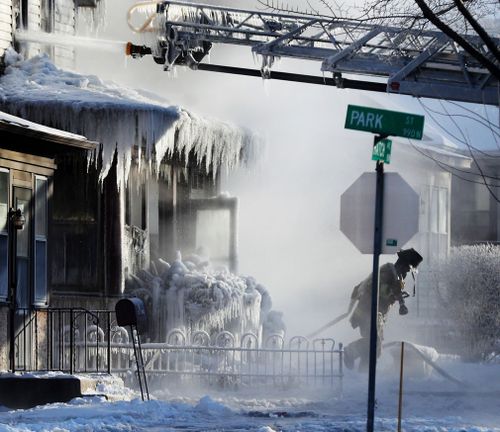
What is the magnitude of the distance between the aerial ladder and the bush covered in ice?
7.99 meters

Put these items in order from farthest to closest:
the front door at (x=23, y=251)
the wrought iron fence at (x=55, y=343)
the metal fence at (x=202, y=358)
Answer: the metal fence at (x=202, y=358) < the front door at (x=23, y=251) < the wrought iron fence at (x=55, y=343)

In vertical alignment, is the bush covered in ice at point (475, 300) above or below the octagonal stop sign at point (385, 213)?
below

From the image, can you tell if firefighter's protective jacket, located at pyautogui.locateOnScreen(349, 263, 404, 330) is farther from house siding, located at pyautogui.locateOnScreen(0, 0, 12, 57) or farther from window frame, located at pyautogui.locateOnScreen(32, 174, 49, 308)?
house siding, located at pyautogui.locateOnScreen(0, 0, 12, 57)

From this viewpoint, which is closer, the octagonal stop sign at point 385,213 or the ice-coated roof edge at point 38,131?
the octagonal stop sign at point 385,213

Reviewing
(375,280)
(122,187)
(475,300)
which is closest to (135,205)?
(122,187)

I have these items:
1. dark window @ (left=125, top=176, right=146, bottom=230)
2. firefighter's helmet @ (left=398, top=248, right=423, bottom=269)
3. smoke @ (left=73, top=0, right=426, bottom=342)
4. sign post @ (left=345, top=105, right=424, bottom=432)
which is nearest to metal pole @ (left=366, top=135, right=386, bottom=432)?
sign post @ (left=345, top=105, right=424, bottom=432)

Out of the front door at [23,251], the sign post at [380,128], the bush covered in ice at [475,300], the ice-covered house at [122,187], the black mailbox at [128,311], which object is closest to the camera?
the sign post at [380,128]

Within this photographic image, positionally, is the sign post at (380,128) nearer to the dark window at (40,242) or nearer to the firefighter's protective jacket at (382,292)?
the dark window at (40,242)

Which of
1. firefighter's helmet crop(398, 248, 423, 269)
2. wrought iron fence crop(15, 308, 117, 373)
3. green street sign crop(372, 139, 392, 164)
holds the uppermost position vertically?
green street sign crop(372, 139, 392, 164)

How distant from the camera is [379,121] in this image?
13.6 meters

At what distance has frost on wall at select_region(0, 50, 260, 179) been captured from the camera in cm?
2473

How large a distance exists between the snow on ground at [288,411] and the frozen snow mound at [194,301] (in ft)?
6.03

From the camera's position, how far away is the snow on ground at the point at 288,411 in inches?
648

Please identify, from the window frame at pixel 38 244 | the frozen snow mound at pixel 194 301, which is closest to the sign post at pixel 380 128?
the window frame at pixel 38 244
